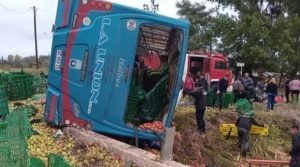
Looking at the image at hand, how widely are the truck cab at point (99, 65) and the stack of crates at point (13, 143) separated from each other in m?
1.28

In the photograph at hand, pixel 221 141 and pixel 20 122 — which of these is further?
pixel 221 141

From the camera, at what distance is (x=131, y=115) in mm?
11305

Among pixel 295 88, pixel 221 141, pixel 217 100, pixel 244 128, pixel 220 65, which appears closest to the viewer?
pixel 244 128


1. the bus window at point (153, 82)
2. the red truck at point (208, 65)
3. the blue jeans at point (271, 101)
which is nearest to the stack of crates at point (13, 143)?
the bus window at point (153, 82)

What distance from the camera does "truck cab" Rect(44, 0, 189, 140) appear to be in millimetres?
10297

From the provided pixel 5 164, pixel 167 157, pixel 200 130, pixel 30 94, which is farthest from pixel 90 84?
pixel 30 94

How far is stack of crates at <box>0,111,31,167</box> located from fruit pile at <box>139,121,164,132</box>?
2.67 meters

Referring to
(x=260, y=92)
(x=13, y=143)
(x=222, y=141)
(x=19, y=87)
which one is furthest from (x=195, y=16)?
(x=13, y=143)

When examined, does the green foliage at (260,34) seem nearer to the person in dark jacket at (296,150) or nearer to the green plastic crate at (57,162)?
the person in dark jacket at (296,150)

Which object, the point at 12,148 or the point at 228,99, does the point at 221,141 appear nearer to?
the point at 228,99

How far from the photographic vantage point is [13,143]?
26.5 feet

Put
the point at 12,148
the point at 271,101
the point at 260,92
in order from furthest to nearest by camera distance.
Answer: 1. the point at 260,92
2. the point at 271,101
3. the point at 12,148

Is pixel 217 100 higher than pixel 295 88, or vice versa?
pixel 295 88

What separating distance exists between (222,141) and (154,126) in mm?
5923
